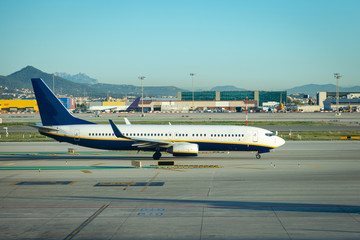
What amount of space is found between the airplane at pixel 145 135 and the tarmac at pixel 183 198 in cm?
171

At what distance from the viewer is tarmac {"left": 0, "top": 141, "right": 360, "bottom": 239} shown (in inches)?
733

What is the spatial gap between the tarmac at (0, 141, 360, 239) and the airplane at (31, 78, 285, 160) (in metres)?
1.71

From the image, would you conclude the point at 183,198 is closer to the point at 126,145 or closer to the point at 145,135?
the point at 145,135

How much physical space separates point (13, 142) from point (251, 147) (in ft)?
130

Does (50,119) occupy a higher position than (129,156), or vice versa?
(50,119)

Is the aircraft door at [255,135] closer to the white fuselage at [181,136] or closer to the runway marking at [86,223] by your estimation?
the white fuselage at [181,136]

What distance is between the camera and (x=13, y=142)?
206 feet

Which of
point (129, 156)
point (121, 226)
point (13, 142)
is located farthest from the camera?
point (13, 142)

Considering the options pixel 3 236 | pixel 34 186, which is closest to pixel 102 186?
pixel 34 186

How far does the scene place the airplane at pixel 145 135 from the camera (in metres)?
43.5

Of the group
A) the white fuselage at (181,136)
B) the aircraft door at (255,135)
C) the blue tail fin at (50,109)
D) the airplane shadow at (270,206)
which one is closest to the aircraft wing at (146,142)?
the white fuselage at (181,136)

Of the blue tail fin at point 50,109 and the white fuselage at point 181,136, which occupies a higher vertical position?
the blue tail fin at point 50,109

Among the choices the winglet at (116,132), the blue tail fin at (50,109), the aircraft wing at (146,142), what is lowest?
the aircraft wing at (146,142)

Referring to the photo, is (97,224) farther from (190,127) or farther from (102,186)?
(190,127)
